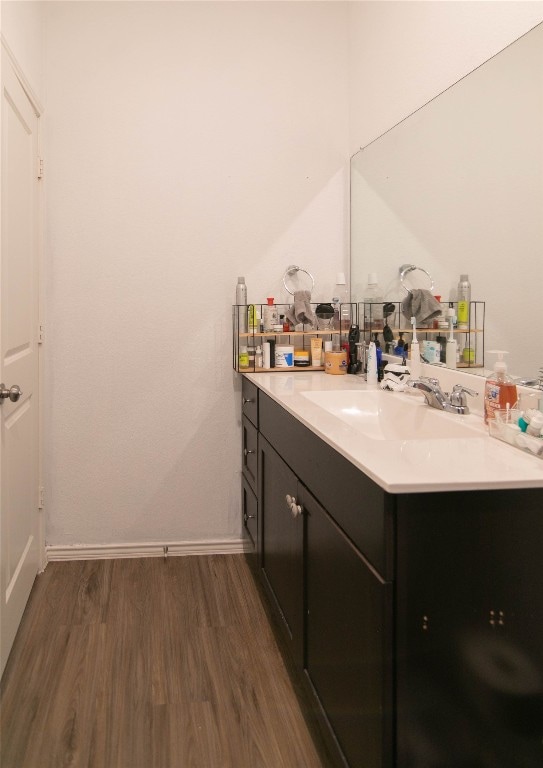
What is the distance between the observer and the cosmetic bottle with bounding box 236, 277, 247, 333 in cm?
302

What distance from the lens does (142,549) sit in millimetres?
3123

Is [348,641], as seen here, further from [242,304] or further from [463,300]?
[242,304]

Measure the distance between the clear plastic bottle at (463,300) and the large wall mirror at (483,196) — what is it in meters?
0.03

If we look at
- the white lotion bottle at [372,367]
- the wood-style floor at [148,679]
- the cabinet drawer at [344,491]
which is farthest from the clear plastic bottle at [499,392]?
the wood-style floor at [148,679]

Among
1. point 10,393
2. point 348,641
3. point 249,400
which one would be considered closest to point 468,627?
point 348,641

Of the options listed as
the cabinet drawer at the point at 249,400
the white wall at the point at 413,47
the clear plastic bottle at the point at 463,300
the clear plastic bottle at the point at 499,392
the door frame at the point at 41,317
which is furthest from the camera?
the door frame at the point at 41,317

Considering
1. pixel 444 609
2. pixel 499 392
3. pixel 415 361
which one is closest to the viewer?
pixel 444 609

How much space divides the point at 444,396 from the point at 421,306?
52 centimetres

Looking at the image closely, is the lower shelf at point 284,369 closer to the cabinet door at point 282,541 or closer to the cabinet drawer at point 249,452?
the cabinet drawer at point 249,452

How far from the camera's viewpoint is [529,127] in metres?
1.72

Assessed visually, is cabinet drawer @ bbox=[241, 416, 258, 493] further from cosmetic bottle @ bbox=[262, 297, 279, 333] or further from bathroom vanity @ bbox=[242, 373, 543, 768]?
bathroom vanity @ bbox=[242, 373, 543, 768]

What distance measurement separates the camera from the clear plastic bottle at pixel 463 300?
2072 millimetres

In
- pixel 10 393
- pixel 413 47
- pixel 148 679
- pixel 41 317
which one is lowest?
pixel 148 679

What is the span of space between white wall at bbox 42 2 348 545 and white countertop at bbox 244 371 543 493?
1.34 metres
